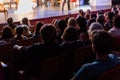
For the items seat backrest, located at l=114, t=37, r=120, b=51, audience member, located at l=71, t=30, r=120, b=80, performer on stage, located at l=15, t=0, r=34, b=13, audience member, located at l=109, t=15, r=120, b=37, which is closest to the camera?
audience member, located at l=71, t=30, r=120, b=80

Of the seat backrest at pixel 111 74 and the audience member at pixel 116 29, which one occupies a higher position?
the audience member at pixel 116 29

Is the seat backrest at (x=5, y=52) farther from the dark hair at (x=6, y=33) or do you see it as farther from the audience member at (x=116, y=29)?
the audience member at (x=116, y=29)

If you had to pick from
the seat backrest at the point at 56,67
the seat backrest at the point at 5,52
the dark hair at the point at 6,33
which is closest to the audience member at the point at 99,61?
the seat backrest at the point at 56,67

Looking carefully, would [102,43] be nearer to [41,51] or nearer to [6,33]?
[41,51]

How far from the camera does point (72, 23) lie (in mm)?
4977

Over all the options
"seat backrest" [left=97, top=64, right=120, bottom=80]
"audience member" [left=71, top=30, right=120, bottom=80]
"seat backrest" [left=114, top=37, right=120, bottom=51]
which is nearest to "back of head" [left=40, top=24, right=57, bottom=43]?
"audience member" [left=71, top=30, right=120, bottom=80]

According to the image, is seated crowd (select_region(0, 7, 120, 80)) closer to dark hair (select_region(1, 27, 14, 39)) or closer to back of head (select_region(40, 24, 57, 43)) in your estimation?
back of head (select_region(40, 24, 57, 43))

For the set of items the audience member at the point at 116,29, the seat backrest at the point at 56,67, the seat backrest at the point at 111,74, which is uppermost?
the audience member at the point at 116,29

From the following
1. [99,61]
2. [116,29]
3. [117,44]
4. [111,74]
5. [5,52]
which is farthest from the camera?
[116,29]

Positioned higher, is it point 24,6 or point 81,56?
point 24,6

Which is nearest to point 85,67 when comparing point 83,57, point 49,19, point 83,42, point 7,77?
point 83,57

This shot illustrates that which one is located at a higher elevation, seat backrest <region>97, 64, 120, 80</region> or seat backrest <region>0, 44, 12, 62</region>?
seat backrest <region>97, 64, 120, 80</region>

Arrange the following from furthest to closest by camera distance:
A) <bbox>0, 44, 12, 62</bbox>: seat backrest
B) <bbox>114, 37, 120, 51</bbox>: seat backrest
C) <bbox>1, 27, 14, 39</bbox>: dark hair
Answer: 1. <bbox>1, 27, 14, 39</bbox>: dark hair
2. <bbox>114, 37, 120, 51</bbox>: seat backrest
3. <bbox>0, 44, 12, 62</bbox>: seat backrest

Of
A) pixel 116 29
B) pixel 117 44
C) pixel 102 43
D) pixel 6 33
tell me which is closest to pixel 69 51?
pixel 102 43
